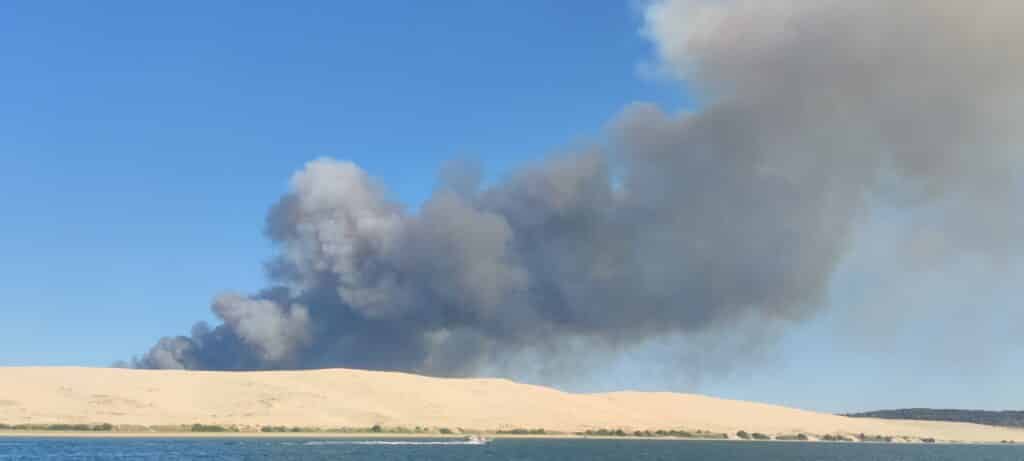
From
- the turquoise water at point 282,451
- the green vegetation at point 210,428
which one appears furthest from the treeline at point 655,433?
the green vegetation at point 210,428

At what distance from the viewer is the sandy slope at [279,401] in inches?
5364

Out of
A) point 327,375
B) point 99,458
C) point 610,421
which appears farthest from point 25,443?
point 610,421

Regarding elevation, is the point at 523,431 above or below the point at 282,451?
above

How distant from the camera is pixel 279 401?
154 metres

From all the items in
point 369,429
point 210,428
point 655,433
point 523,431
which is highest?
point 655,433

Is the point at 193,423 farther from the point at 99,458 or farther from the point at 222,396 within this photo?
the point at 99,458

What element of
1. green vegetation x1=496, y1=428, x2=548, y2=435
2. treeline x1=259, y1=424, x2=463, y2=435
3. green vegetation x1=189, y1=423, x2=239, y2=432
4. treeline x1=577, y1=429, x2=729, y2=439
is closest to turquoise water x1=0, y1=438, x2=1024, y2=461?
green vegetation x1=189, y1=423, x2=239, y2=432

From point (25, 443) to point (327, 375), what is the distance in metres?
92.1

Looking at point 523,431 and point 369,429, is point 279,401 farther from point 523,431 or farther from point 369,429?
point 523,431

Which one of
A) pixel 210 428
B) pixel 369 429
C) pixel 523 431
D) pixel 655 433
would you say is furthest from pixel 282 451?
pixel 655 433

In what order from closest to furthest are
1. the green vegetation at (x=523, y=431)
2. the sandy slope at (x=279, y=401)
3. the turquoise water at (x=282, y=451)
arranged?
the turquoise water at (x=282, y=451) → the sandy slope at (x=279, y=401) → the green vegetation at (x=523, y=431)

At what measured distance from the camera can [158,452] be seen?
276 feet

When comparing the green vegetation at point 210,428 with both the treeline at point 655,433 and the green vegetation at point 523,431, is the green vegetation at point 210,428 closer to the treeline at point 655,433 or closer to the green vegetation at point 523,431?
the green vegetation at point 523,431

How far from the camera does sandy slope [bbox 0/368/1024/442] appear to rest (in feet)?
447
